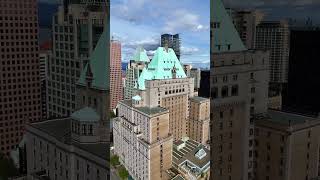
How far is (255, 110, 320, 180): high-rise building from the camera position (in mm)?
3502

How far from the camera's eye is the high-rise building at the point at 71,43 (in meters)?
2.71

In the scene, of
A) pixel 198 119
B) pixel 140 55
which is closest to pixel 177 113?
pixel 198 119

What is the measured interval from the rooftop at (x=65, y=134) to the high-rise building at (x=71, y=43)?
94 mm

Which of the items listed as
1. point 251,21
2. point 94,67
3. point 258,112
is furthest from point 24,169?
point 251,21

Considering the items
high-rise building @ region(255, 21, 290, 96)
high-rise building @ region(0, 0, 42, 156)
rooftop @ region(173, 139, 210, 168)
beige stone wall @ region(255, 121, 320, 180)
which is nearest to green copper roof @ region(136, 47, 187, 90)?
rooftop @ region(173, 139, 210, 168)

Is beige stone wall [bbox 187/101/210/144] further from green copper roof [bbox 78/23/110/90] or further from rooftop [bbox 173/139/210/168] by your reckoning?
green copper roof [bbox 78/23/110/90]

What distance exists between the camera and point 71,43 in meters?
3.17

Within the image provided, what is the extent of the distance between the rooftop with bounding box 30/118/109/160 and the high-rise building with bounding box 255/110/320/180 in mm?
1685

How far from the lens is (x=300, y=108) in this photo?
3.78 metres

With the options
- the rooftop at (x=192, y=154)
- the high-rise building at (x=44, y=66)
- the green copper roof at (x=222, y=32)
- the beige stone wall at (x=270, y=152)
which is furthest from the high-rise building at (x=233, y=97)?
the high-rise building at (x=44, y=66)

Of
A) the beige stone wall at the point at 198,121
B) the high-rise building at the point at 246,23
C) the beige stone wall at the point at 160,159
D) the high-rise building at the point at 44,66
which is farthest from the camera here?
the high-rise building at the point at 44,66

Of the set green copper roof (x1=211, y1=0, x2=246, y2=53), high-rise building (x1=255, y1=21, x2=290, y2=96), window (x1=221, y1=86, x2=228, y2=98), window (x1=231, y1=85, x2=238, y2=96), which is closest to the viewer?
green copper roof (x1=211, y1=0, x2=246, y2=53)

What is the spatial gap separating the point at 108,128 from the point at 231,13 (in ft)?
5.26

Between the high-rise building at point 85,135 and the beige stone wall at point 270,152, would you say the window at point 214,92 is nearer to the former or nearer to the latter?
the beige stone wall at point 270,152
